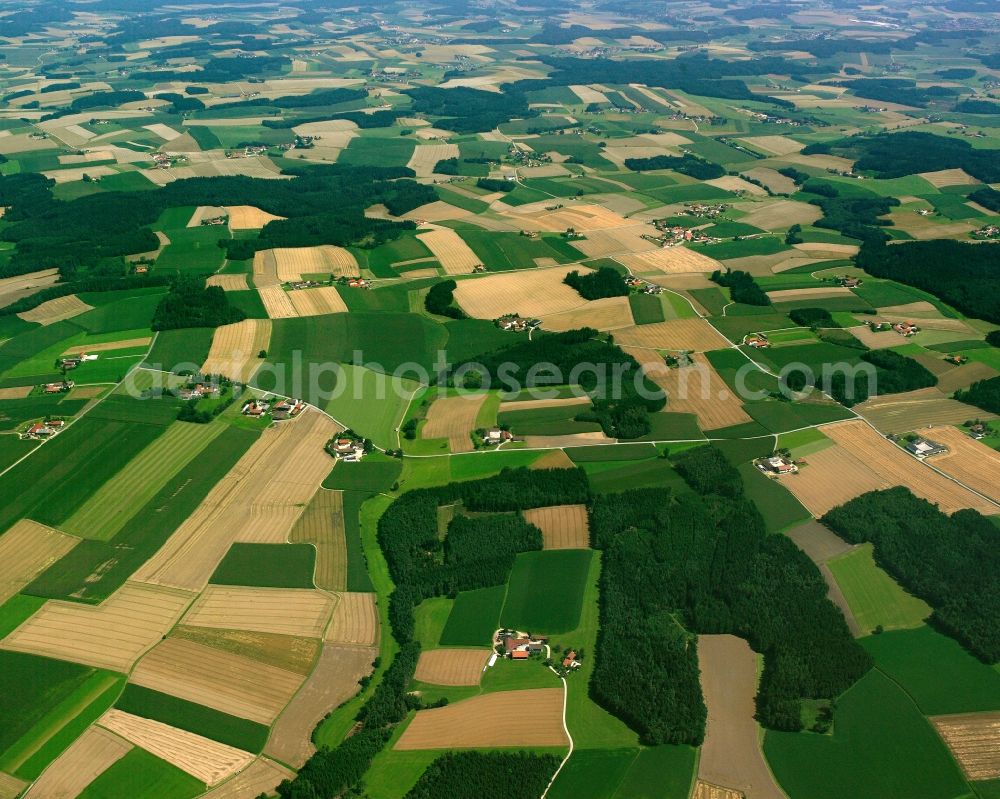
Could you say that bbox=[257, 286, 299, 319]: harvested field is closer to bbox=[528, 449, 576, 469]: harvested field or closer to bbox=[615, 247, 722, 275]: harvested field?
bbox=[528, 449, 576, 469]: harvested field

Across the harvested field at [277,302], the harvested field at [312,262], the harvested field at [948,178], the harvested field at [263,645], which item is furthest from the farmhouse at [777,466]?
the harvested field at [948,178]

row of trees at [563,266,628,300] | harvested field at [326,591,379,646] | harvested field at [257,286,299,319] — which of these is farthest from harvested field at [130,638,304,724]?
row of trees at [563,266,628,300]

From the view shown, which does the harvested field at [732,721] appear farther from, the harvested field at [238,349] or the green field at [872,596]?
the harvested field at [238,349]

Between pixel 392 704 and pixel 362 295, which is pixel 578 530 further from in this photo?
pixel 362 295

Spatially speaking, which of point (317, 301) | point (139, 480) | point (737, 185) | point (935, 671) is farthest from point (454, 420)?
point (737, 185)

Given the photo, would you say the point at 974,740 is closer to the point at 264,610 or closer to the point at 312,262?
the point at 264,610

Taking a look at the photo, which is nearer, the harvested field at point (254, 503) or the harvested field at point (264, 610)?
the harvested field at point (264, 610)
